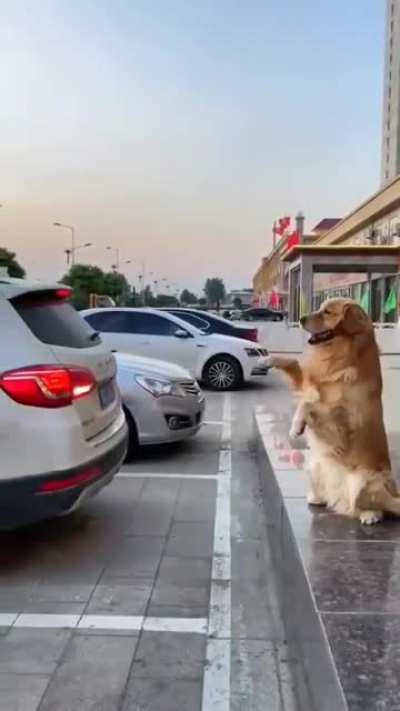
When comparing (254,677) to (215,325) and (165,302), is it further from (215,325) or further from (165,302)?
(165,302)

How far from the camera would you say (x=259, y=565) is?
4309 millimetres

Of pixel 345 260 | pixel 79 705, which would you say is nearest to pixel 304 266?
pixel 345 260

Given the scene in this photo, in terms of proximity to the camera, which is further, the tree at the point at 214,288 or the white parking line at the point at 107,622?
the tree at the point at 214,288

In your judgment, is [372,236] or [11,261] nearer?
[372,236]

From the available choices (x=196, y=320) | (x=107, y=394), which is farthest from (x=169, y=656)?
(x=196, y=320)

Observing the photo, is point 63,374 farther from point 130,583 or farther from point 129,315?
point 129,315

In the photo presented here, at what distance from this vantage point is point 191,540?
4.74 metres

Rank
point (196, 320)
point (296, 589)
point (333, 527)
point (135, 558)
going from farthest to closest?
point (196, 320), point (135, 558), point (333, 527), point (296, 589)

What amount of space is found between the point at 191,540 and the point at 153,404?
2.37 meters

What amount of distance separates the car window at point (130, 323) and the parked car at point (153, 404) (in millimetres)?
5582

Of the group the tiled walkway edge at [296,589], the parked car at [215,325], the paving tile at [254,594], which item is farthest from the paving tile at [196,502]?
the parked car at [215,325]

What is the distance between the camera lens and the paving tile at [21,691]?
2723mm

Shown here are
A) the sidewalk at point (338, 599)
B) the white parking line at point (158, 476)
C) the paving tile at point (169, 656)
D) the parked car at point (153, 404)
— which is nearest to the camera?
the sidewalk at point (338, 599)

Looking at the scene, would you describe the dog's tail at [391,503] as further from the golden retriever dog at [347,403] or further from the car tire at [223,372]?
the car tire at [223,372]
